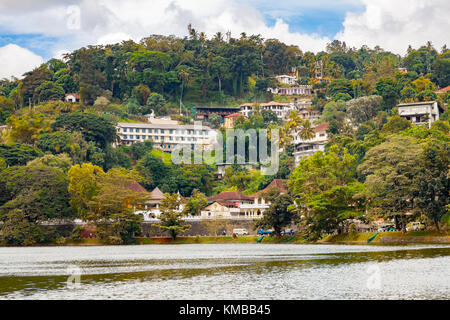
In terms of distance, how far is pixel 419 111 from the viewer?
383 ft

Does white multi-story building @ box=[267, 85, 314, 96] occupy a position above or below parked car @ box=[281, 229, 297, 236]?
above

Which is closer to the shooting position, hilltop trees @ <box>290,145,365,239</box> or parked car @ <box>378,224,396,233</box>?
hilltop trees @ <box>290,145,365,239</box>

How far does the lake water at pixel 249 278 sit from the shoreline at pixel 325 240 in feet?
42.0

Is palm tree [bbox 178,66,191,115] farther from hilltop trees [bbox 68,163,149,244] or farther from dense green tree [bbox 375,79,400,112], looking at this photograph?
hilltop trees [bbox 68,163,149,244]

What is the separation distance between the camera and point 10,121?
12412 centimetres

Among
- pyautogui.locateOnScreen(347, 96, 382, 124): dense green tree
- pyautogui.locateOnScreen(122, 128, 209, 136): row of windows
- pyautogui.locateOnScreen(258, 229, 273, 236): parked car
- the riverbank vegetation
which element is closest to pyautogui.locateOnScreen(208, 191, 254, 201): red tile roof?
the riverbank vegetation

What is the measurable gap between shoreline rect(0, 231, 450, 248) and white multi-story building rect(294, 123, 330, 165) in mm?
44722

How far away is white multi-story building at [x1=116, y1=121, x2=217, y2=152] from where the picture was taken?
15212 centimetres

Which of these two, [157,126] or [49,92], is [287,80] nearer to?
[157,126]

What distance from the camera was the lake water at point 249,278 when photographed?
1239 inches

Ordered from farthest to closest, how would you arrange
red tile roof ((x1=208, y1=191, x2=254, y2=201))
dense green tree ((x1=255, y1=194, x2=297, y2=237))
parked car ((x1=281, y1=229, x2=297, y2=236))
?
1. red tile roof ((x1=208, y1=191, x2=254, y2=201))
2. parked car ((x1=281, y1=229, x2=297, y2=236))
3. dense green tree ((x1=255, y1=194, x2=297, y2=237))

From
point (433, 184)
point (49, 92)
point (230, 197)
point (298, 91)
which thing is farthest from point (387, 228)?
point (298, 91)

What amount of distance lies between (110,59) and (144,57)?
9.58 m

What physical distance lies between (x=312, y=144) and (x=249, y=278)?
9779 centimetres
